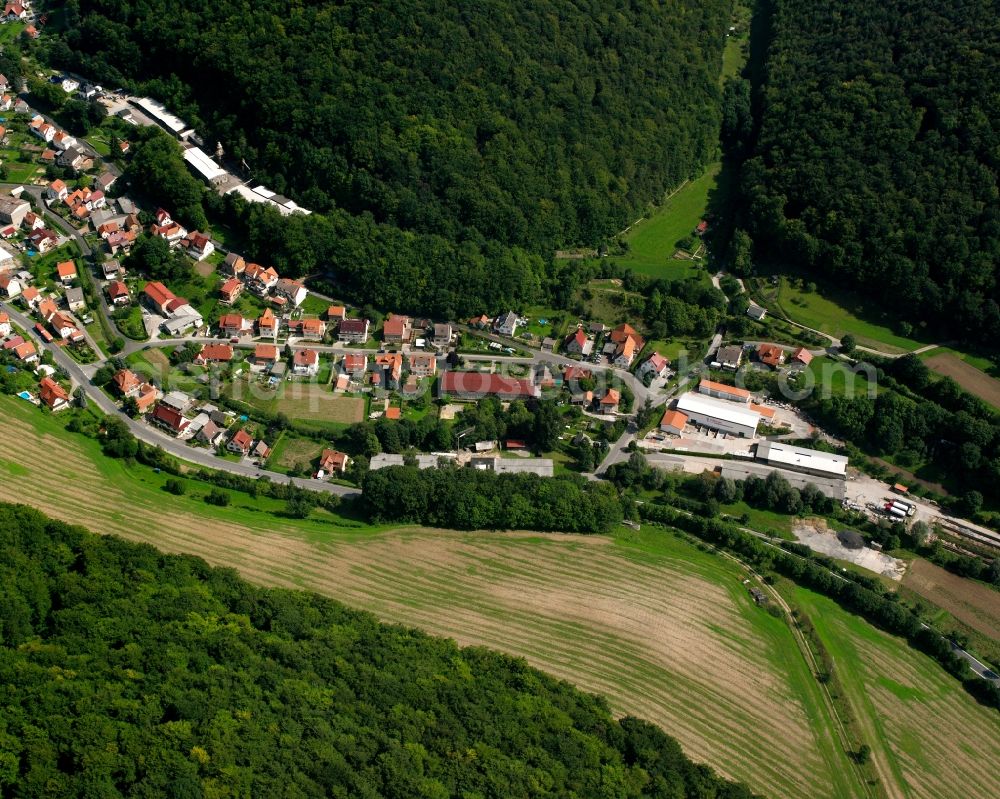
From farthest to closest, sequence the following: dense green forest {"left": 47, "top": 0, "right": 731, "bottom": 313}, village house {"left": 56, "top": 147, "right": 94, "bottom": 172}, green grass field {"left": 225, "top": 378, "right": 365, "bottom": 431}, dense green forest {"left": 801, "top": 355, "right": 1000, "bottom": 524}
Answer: village house {"left": 56, "top": 147, "right": 94, "bottom": 172} → dense green forest {"left": 47, "top": 0, "right": 731, "bottom": 313} → green grass field {"left": 225, "top": 378, "right": 365, "bottom": 431} → dense green forest {"left": 801, "top": 355, "right": 1000, "bottom": 524}

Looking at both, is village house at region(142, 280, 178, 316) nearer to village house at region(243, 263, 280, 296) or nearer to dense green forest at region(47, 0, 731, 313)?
village house at region(243, 263, 280, 296)

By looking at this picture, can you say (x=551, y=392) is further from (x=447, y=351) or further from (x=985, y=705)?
(x=985, y=705)

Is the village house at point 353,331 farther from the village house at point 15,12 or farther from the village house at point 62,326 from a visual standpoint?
the village house at point 15,12

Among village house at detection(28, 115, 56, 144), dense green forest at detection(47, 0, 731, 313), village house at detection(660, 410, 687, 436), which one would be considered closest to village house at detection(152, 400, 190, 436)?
dense green forest at detection(47, 0, 731, 313)

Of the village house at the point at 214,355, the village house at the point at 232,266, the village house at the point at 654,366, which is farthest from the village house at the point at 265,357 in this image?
the village house at the point at 654,366

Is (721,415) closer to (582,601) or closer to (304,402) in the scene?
(582,601)
